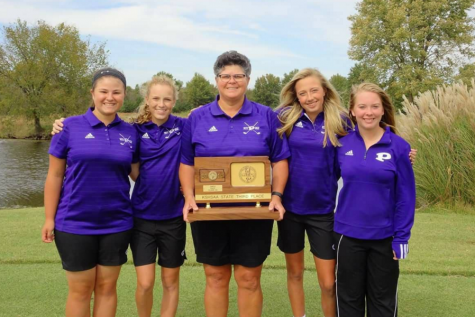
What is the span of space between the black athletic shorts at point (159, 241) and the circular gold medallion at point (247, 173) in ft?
2.22

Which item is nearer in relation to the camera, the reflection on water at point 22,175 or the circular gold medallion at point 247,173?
the circular gold medallion at point 247,173

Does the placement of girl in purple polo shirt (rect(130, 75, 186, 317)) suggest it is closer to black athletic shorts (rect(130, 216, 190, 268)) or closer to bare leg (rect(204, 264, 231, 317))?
black athletic shorts (rect(130, 216, 190, 268))

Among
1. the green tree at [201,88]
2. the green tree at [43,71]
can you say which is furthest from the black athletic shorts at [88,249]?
the green tree at [201,88]

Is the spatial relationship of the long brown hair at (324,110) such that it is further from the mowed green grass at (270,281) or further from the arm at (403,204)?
the mowed green grass at (270,281)

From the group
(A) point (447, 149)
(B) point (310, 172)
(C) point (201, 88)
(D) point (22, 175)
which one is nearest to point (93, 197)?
(B) point (310, 172)

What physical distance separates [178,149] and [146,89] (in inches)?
22.7

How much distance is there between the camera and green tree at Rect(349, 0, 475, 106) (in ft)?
102

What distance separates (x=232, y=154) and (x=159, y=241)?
95 centimetres

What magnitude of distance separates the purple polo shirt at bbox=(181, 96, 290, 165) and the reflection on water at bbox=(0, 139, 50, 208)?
1237 cm

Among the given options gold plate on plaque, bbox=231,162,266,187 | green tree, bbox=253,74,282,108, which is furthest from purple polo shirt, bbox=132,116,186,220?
green tree, bbox=253,74,282,108

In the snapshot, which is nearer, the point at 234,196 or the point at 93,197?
the point at 93,197

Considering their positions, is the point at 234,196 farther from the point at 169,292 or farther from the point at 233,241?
the point at 169,292

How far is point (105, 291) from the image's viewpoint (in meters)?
3.14

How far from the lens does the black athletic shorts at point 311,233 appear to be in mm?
3385
